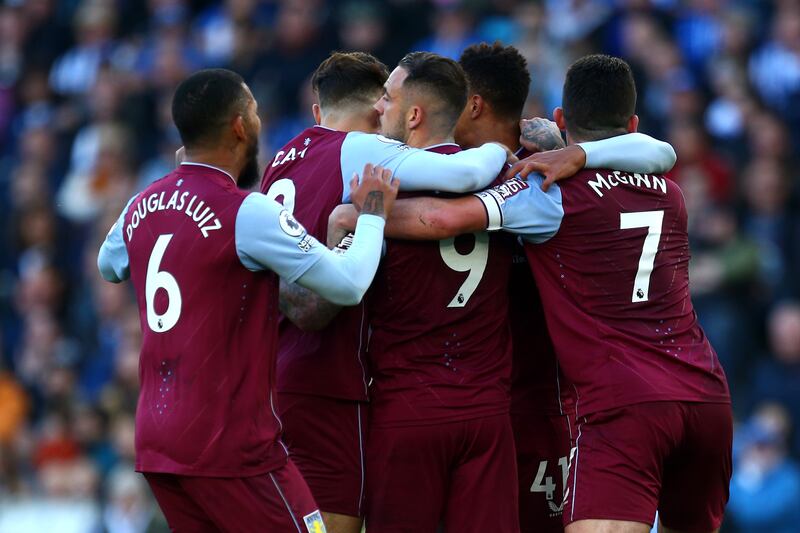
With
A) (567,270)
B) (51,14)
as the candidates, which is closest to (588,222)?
(567,270)

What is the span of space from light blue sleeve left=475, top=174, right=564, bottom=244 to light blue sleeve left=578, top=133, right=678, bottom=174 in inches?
9.5

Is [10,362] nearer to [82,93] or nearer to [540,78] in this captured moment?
[82,93]

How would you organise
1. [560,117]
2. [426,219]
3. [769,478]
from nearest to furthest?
[426,219], [560,117], [769,478]

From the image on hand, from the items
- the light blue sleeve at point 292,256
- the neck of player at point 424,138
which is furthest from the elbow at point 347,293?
the neck of player at point 424,138

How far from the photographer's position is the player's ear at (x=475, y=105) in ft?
22.9

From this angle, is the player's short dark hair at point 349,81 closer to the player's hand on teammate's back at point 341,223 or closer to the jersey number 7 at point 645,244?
the player's hand on teammate's back at point 341,223

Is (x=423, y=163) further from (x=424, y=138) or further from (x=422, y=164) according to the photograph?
(x=424, y=138)

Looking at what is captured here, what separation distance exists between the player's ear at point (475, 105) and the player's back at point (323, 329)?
2.24 feet

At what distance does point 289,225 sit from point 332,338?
88 centimetres

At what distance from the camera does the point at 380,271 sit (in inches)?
257

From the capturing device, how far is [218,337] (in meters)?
5.80

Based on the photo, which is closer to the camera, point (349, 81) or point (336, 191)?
point (336, 191)

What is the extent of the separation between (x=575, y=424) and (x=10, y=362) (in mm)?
10673

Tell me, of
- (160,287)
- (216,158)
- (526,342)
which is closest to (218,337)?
(160,287)
